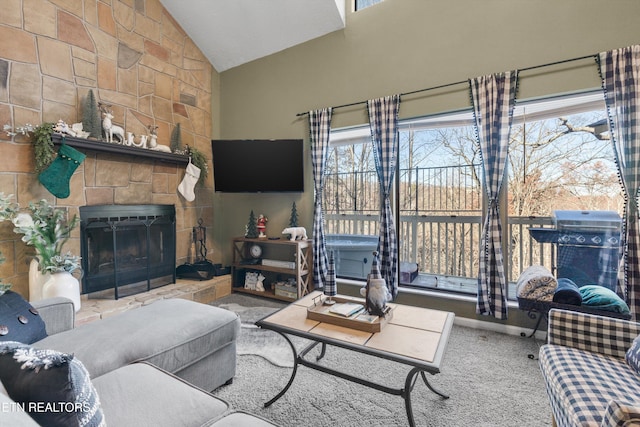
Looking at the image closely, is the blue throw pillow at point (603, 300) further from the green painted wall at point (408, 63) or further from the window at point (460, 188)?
the green painted wall at point (408, 63)

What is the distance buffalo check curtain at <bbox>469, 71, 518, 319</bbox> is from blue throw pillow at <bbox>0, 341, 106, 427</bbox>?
9.19 feet

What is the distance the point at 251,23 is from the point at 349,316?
146 inches

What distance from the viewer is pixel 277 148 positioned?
3.62m

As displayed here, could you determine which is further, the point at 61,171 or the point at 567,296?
the point at 61,171

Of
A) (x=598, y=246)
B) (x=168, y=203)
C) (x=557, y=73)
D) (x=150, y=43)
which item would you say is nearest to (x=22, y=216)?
(x=168, y=203)

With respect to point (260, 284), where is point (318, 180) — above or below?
above

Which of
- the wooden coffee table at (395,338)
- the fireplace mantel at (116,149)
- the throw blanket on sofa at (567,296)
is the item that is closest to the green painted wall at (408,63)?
the throw blanket on sofa at (567,296)

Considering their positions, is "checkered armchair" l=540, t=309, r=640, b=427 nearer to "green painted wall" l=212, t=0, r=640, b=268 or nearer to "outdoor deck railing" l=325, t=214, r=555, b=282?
"outdoor deck railing" l=325, t=214, r=555, b=282

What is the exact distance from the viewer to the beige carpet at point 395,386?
5.19 ft

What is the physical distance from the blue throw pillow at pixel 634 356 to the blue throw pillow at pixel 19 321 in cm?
273

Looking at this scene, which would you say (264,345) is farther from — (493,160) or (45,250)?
(493,160)

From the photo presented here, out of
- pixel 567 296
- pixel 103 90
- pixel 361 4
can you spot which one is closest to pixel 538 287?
pixel 567 296

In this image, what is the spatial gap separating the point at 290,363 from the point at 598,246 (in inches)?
109

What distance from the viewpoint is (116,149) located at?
3021 mm
